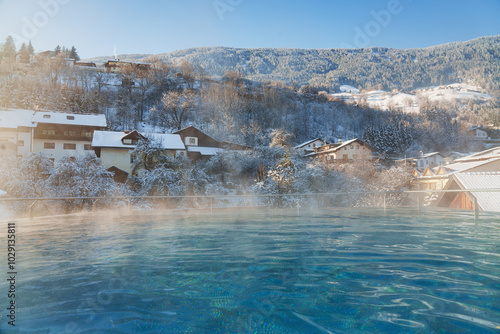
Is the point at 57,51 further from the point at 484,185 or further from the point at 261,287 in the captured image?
the point at 261,287

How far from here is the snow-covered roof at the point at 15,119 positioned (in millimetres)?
32781

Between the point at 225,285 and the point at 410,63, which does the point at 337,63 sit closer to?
the point at 410,63

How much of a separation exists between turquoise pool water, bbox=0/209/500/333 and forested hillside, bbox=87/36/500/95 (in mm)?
115686

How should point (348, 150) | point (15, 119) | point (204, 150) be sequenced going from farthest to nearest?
1. point (348, 150)
2. point (204, 150)
3. point (15, 119)

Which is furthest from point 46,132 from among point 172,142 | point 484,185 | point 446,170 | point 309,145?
point 446,170

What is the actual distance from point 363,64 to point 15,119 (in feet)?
522

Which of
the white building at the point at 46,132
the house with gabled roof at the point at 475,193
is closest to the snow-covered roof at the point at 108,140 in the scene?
the white building at the point at 46,132

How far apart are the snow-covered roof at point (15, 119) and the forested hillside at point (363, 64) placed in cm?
8544

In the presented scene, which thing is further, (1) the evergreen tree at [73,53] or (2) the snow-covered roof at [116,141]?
(1) the evergreen tree at [73,53]

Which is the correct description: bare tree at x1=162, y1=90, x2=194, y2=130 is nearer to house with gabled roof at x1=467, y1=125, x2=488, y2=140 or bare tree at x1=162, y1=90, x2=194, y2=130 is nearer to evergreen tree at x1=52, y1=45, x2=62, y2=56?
evergreen tree at x1=52, y1=45, x2=62, y2=56

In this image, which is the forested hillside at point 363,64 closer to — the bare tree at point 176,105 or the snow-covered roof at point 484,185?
the bare tree at point 176,105

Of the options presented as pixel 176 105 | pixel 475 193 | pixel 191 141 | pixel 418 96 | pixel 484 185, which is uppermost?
pixel 418 96

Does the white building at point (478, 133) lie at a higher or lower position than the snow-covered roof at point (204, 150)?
higher

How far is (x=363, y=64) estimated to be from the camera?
511 feet
